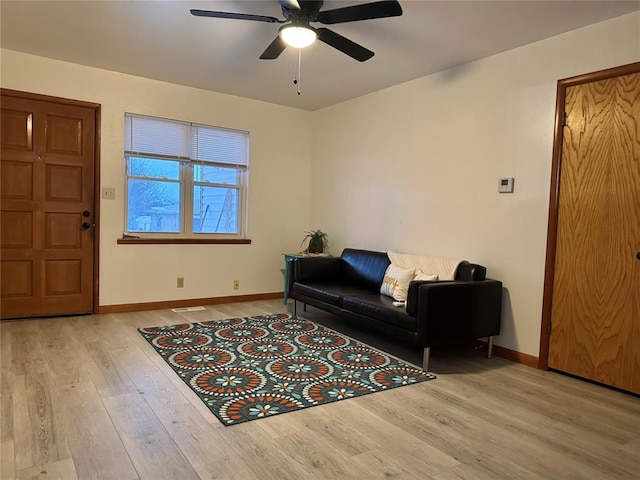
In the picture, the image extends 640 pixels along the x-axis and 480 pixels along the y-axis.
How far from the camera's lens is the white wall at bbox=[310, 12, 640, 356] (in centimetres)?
315

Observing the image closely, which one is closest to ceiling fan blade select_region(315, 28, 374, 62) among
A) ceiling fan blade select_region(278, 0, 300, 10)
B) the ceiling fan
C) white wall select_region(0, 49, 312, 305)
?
the ceiling fan

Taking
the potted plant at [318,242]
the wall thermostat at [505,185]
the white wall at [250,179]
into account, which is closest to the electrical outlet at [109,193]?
the white wall at [250,179]

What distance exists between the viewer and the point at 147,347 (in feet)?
11.0

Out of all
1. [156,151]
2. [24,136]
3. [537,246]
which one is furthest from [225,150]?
[537,246]

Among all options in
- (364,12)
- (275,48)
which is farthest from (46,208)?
(364,12)

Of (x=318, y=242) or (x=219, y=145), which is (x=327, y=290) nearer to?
(x=318, y=242)

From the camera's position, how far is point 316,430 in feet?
7.04

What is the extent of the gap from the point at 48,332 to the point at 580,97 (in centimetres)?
452

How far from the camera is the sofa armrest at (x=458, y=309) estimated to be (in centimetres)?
295

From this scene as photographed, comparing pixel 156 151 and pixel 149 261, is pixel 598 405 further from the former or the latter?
pixel 156 151

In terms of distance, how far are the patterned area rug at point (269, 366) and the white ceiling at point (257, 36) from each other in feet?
7.83

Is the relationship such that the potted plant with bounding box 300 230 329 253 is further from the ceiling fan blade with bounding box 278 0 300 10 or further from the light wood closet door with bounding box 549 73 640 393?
the ceiling fan blade with bounding box 278 0 300 10

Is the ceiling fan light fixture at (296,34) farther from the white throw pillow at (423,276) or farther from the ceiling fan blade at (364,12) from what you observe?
the white throw pillow at (423,276)

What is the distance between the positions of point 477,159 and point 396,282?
124 cm
